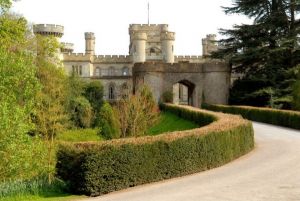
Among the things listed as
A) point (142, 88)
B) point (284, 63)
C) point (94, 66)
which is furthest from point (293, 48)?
point (94, 66)

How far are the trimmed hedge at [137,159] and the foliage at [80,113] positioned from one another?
2308cm

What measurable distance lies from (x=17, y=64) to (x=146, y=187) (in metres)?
4.76

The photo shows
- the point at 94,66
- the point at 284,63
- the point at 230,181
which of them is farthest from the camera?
the point at 94,66

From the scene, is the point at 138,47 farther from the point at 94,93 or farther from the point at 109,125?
the point at 109,125

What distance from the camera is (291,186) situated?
31.8 feet

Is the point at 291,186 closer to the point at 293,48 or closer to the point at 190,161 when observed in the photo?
the point at 190,161

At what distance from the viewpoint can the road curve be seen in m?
9.11

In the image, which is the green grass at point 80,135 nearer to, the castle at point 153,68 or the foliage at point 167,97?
the castle at point 153,68

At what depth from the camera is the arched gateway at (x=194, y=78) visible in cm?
3891

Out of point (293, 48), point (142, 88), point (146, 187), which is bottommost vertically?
point (146, 187)

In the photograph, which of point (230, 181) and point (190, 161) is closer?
point (230, 181)

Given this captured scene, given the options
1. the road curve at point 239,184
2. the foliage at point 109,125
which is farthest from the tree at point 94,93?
the road curve at point 239,184

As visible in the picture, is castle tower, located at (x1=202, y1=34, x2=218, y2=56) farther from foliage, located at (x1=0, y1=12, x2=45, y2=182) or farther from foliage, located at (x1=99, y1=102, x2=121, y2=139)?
foliage, located at (x1=0, y1=12, x2=45, y2=182)

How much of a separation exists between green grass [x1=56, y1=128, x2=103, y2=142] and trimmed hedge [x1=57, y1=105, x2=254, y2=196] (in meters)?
16.8
